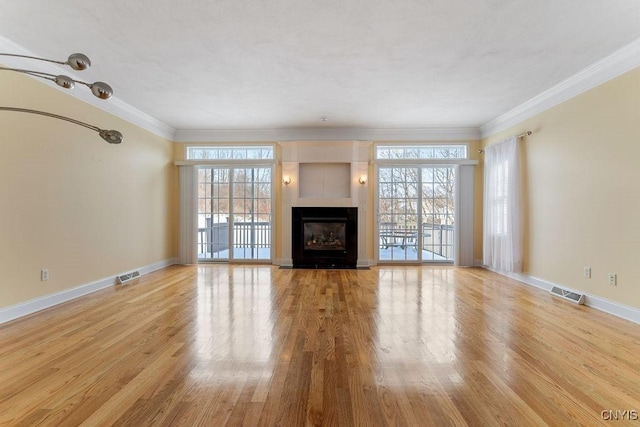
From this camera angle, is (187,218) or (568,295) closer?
(568,295)

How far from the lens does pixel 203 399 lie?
176 centimetres

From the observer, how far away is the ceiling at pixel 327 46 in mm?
2557

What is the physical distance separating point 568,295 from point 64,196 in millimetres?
6478

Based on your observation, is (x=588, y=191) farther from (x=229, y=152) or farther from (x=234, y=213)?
(x=229, y=152)

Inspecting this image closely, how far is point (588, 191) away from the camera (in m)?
3.72

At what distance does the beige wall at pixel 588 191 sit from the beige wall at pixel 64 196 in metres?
6.42

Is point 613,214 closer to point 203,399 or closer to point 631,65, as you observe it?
point 631,65

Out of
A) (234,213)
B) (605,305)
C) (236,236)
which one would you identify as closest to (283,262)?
(236,236)

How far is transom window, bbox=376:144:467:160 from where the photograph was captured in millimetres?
6426

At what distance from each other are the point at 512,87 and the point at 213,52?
3.90 m

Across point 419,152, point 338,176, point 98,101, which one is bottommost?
point 338,176

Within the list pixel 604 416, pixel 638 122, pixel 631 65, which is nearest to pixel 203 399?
pixel 604 416

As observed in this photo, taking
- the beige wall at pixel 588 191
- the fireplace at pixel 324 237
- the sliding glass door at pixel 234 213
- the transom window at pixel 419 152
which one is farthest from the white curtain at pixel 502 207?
the sliding glass door at pixel 234 213

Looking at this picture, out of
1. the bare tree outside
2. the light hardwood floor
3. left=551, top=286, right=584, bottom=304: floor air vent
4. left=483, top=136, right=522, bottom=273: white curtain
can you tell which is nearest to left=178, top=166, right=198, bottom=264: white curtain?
the light hardwood floor
